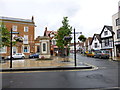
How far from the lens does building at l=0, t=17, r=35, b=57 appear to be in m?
33.8

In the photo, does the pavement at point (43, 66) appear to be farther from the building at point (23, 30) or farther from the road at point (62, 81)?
the building at point (23, 30)

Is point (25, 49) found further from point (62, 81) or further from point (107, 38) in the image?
point (62, 81)

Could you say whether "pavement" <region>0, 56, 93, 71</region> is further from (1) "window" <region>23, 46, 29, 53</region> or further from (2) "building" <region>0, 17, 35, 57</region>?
(1) "window" <region>23, 46, 29, 53</region>

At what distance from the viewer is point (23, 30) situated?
116 feet

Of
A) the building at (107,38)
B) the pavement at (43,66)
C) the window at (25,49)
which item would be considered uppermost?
the building at (107,38)

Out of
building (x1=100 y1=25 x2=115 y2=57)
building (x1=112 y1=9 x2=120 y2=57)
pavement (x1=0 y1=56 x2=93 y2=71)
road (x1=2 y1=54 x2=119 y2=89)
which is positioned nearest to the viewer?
road (x1=2 y1=54 x2=119 y2=89)

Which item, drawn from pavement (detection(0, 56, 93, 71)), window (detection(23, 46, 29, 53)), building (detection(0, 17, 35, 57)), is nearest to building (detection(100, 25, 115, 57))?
pavement (detection(0, 56, 93, 71))

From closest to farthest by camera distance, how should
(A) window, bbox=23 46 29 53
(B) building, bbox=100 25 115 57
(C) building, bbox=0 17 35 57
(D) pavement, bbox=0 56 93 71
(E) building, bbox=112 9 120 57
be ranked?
(D) pavement, bbox=0 56 93 71 → (E) building, bbox=112 9 120 57 → (B) building, bbox=100 25 115 57 → (C) building, bbox=0 17 35 57 → (A) window, bbox=23 46 29 53

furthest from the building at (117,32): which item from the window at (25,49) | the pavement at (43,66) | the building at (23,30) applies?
the window at (25,49)

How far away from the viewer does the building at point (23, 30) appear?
33781 millimetres

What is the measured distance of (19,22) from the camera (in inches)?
1372

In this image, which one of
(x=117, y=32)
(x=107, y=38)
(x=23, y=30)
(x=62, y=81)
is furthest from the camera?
(x=23, y=30)

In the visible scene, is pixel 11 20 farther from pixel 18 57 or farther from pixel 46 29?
pixel 46 29

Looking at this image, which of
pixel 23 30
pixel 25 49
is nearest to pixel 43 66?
pixel 25 49
